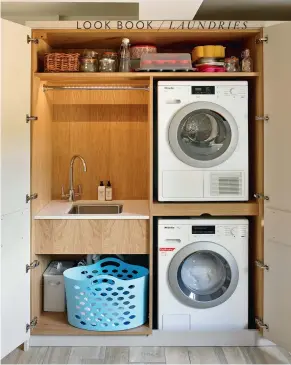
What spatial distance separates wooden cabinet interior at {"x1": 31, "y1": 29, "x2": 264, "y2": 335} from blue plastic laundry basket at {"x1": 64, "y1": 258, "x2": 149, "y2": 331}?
94 mm

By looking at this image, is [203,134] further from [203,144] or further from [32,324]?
[32,324]

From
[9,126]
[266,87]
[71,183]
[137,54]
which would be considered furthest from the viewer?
[71,183]

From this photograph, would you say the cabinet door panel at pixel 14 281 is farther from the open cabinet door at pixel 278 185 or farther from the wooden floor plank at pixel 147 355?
the open cabinet door at pixel 278 185

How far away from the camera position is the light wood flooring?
265cm

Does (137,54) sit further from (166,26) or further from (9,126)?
(9,126)

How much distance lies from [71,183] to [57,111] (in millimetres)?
592

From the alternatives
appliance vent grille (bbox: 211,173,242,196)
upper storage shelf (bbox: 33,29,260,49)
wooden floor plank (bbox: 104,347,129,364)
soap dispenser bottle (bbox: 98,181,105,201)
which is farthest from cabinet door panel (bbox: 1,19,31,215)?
appliance vent grille (bbox: 211,173,242,196)

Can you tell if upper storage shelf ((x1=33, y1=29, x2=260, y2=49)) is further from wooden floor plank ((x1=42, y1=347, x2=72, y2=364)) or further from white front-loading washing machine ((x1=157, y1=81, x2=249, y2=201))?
wooden floor plank ((x1=42, y1=347, x2=72, y2=364))

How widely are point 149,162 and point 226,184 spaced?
531 millimetres

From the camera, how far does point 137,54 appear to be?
Answer: 2992 millimetres

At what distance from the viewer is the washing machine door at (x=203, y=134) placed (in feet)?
9.17

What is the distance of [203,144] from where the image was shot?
2861mm

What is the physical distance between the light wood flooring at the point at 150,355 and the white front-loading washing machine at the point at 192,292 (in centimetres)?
15

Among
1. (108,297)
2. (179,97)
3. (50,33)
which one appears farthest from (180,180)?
(50,33)
